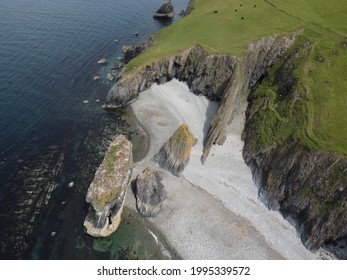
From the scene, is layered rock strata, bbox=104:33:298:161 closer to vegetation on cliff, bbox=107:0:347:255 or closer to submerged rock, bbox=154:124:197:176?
vegetation on cliff, bbox=107:0:347:255

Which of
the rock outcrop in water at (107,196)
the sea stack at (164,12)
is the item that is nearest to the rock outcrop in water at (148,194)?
the rock outcrop in water at (107,196)

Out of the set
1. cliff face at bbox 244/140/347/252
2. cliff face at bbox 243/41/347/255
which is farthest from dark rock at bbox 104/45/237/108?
cliff face at bbox 244/140/347/252

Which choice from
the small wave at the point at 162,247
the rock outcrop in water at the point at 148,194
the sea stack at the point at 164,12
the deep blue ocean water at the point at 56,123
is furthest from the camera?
the sea stack at the point at 164,12

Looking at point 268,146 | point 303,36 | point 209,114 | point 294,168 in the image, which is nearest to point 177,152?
point 268,146

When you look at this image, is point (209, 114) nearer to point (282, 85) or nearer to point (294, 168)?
point (282, 85)

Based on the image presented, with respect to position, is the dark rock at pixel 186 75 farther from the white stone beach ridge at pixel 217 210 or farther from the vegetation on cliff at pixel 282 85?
the white stone beach ridge at pixel 217 210
